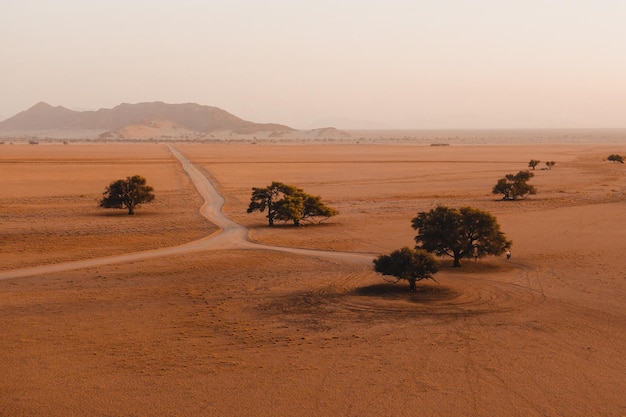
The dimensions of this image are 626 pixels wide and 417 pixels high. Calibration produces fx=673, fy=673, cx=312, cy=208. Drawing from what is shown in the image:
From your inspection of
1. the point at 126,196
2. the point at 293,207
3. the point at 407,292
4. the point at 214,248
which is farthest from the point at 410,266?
the point at 126,196

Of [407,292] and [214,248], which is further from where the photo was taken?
[214,248]

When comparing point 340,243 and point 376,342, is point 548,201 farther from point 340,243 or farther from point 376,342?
point 376,342

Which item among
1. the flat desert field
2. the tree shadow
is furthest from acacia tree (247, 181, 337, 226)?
the tree shadow

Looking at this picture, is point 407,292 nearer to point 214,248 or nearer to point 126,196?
point 214,248

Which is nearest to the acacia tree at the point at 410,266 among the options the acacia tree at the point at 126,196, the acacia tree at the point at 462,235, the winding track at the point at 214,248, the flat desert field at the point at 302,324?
the flat desert field at the point at 302,324

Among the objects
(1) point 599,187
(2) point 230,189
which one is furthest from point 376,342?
(1) point 599,187
